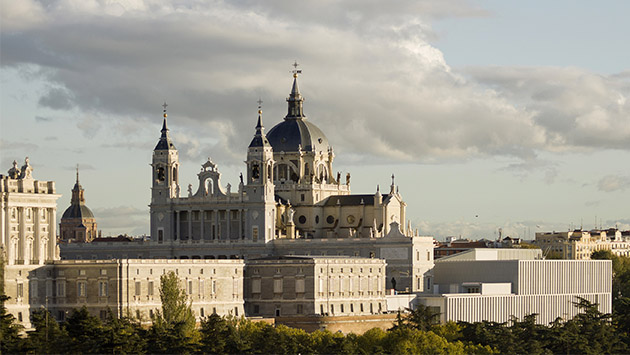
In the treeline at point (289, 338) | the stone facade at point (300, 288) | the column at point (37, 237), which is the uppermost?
the column at point (37, 237)

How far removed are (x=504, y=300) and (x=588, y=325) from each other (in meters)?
27.4

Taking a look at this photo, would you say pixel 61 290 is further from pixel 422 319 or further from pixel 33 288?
pixel 422 319

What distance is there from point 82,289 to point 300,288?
86.1ft

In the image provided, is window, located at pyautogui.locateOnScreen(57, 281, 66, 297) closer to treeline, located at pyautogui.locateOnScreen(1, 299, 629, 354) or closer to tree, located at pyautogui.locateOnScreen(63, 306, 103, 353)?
treeline, located at pyautogui.locateOnScreen(1, 299, 629, 354)

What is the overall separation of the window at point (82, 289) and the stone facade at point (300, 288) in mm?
21975

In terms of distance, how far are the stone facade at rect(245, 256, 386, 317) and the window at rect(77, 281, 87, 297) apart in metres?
22.0

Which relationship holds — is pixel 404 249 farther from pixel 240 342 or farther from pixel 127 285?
pixel 240 342

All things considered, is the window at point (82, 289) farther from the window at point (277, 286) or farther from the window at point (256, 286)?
the window at point (277, 286)

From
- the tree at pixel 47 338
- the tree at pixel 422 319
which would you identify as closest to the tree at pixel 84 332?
the tree at pixel 47 338

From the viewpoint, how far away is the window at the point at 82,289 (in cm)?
15225

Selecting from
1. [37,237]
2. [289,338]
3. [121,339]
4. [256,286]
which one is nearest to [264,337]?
[289,338]

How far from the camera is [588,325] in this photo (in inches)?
6368

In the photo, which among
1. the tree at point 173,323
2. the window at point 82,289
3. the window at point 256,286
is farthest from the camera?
the window at point 256,286

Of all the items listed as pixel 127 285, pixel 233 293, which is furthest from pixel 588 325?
pixel 127 285
